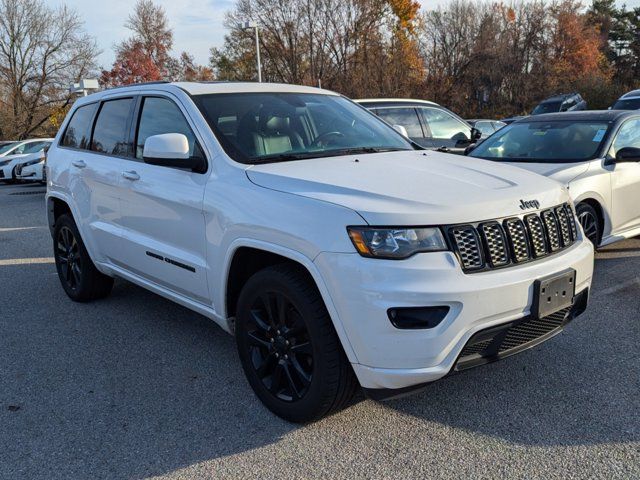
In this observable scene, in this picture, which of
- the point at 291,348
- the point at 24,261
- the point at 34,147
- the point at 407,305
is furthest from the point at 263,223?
the point at 34,147

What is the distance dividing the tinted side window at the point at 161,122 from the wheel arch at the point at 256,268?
0.74 meters

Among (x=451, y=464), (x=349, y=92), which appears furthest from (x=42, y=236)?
(x=349, y=92)

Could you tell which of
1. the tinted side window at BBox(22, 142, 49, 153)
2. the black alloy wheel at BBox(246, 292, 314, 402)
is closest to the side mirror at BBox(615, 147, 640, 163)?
the black alloy wheel at BBox(246, 292, 314, 402)

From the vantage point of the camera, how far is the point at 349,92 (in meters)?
35.1

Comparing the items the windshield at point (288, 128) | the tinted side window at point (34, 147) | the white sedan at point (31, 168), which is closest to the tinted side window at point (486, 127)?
the white sedan at point (31, 168)

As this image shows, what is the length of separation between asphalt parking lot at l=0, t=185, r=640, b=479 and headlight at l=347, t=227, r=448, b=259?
998mm

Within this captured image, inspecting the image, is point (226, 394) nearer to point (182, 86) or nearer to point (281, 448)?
point (281, 448)

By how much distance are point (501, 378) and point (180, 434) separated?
1892mm

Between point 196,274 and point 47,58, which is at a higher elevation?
point 47,58

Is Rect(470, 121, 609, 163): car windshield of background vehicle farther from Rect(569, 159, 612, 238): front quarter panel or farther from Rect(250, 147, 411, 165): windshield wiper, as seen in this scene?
Rect(250, 147, 411, 165): windshield wiper

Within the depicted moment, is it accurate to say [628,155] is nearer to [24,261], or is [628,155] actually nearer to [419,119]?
[419,119]

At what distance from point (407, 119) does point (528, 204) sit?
302 inches

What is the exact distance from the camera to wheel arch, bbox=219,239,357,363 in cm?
274

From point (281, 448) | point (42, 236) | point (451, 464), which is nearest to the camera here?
point (451, 464)
